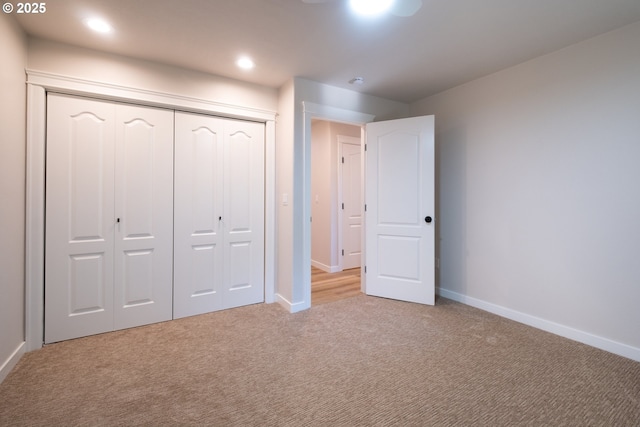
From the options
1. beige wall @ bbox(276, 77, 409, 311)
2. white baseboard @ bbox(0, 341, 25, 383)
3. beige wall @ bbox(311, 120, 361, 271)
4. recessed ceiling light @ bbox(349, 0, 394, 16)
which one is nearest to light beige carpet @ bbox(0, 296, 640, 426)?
white baseboard @ bbox(0, 341, 25, 383)

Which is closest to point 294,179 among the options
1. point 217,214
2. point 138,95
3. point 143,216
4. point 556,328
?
point 217,214

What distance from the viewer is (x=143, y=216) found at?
8.71 feet

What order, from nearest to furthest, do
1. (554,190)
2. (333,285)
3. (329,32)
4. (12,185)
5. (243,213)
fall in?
(12,185) → (329,32) → (554,190) → (243,213) → (333,285)

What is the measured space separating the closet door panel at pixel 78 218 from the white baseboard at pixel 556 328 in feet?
11.9

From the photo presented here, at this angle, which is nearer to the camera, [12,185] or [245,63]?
[12,185]

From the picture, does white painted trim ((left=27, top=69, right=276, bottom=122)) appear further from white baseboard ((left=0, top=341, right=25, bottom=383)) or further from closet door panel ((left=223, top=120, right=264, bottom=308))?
white baseboard ((left=0, top=341, right=25, bottom=383))

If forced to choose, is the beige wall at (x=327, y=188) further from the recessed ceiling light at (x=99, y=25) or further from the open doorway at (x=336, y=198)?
the recessed ceiling light at (x=99, y=25)

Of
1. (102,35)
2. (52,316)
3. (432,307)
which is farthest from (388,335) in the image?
(102,35)

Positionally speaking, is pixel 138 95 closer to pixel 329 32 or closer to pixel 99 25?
pixel 99 25

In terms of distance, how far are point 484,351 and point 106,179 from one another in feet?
11.3

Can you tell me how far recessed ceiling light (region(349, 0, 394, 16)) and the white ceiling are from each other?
2.8 inches

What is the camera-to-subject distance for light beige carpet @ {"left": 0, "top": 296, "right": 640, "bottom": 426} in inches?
61.1

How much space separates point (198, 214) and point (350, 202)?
107 inches

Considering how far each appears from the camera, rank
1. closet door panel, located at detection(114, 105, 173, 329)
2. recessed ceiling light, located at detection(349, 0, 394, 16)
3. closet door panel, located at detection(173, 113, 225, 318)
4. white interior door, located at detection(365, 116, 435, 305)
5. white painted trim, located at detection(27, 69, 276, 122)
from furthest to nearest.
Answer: white interior door, located at detection(365, 116, 435, 305) < closet door panel, located at detection(173, 113, 225, 318) < closet door panel, located at detection(114, 105, 173, 329) < white painted trim, located at detection(27, 69, 276, 122) < recessed ceiling light, located at detection(349, 0, 394, 16)
